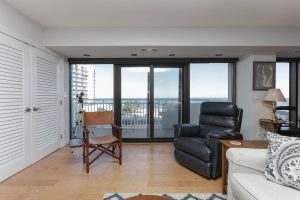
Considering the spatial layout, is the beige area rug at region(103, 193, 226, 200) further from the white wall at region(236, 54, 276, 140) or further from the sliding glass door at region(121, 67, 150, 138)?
the sliding glass door at region(121, 67, 150, 138)

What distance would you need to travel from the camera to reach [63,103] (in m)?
4.46

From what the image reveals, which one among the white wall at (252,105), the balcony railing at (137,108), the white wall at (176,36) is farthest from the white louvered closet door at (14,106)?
→ the white wall at (252,105)

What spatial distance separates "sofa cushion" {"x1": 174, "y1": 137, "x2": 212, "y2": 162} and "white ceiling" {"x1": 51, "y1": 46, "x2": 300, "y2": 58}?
67.6 inches

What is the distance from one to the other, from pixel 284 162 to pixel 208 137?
1167 millimetres

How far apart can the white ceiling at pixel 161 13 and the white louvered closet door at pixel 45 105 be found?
0.72 meters

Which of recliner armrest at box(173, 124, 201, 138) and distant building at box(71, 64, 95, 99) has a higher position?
distant building at box(71, 64, 95, 99)

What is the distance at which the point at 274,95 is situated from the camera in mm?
3770

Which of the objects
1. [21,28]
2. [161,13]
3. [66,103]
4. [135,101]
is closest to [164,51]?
[161,13]

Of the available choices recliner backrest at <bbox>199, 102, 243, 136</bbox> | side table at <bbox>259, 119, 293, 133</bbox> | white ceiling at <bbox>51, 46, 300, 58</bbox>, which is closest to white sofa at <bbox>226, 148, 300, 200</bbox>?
recliner backrest at <bbox>199, 102, 243, 136</bbox>

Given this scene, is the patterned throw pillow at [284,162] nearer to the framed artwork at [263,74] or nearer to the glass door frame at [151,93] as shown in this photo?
the framed artwork at [263,74]

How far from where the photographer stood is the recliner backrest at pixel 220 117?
3324 millimetres

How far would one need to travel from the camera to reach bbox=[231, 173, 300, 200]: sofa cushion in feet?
4.69

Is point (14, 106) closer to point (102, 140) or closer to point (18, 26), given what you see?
point (18, 26)

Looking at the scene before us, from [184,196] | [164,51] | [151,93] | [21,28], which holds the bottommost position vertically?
[184,196]
